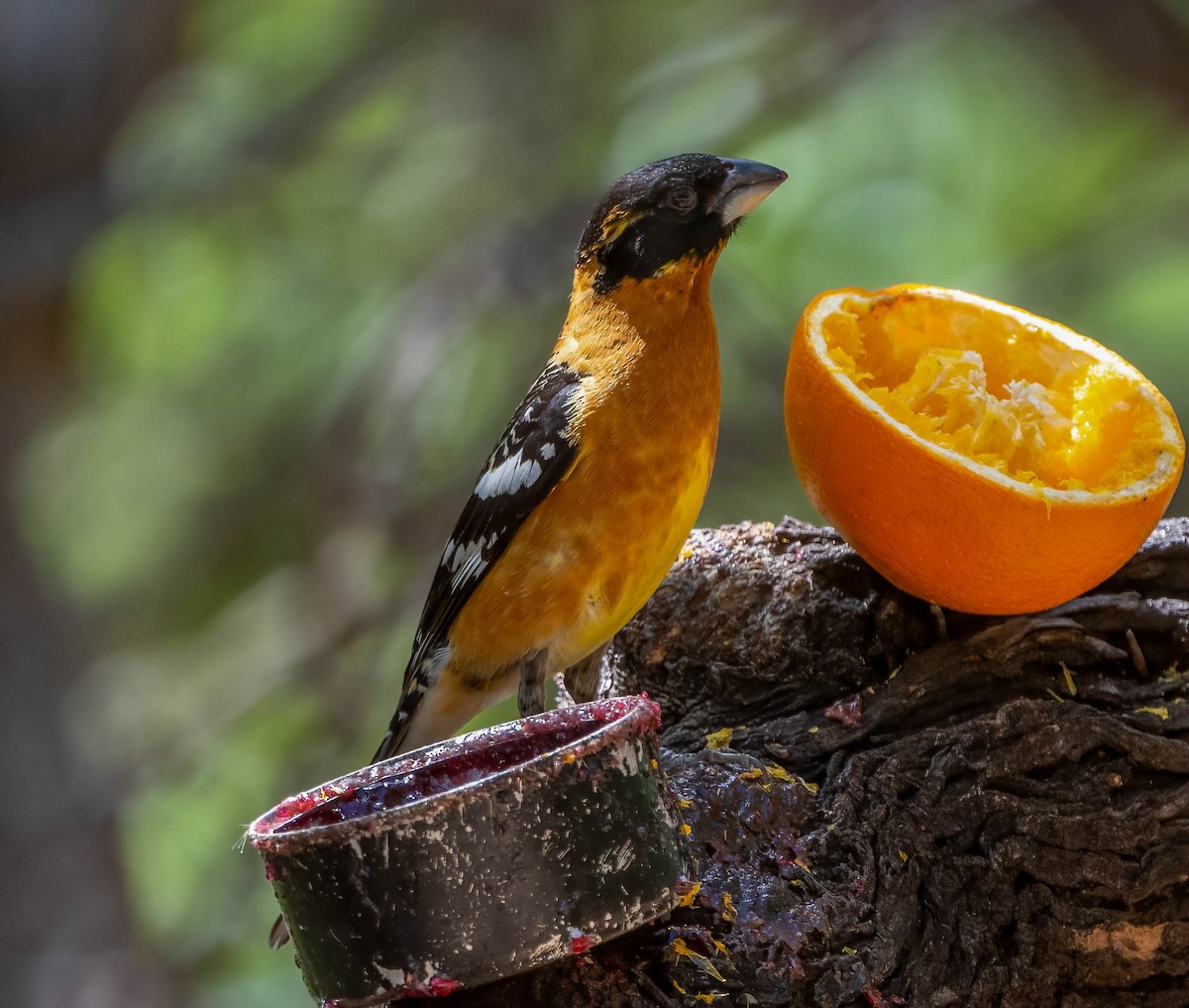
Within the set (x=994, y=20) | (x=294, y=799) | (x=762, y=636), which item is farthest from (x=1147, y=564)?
(x=994, y=20)

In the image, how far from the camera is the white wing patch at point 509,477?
1.82 metres

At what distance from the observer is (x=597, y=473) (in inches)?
69.4

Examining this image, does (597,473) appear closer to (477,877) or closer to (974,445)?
(974,445)

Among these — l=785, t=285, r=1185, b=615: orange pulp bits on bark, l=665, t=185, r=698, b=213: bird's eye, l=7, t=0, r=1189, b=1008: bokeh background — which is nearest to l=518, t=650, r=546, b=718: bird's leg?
l=785, t=285, r=1185, b=615: orange pulp bits on bark

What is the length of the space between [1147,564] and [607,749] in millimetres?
1027

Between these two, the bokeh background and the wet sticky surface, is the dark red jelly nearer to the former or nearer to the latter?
A: the wet sticky surface

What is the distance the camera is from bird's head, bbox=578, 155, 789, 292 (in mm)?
1887

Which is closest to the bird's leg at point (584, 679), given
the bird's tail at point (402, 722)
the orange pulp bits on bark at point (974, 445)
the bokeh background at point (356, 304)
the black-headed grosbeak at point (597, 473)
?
the black-headed grosbeak at point (597, 473)

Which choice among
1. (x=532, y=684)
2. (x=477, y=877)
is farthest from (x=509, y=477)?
(x=477, y=877)

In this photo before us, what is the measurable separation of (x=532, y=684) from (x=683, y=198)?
0.78m

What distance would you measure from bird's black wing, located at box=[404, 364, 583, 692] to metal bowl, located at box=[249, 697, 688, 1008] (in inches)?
23.7

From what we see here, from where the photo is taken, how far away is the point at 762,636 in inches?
73.2

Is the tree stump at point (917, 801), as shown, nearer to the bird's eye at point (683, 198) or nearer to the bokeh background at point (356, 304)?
the bird's eye at point (683, 198)

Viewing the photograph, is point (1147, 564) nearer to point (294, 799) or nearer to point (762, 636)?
point (762, 636)
